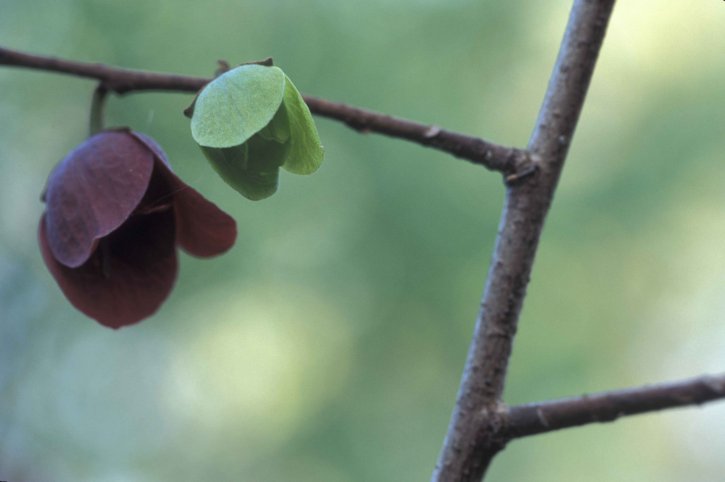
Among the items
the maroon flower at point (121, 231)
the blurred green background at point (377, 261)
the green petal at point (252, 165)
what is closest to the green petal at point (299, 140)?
the green petal at point (252, 165)

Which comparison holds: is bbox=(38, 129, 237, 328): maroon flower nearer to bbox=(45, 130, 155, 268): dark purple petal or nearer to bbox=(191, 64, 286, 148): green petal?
bbox=(45, 130, 155, 268): dark purple petal

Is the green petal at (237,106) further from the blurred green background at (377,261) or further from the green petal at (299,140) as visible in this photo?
the blurred green background at (377,261)

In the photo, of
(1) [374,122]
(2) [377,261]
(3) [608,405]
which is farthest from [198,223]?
(2) [377,261]

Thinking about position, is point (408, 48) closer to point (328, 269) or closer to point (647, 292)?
point (328, 269)

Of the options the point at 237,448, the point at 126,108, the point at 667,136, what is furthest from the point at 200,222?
the point at 237,448

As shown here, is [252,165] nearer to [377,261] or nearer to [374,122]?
[374,122]

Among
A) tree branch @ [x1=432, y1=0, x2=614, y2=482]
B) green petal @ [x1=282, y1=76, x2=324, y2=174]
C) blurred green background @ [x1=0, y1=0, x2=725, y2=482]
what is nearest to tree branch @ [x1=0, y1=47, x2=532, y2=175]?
tree branch @ [x1=432, y1=0, x2=614, y2=482]
